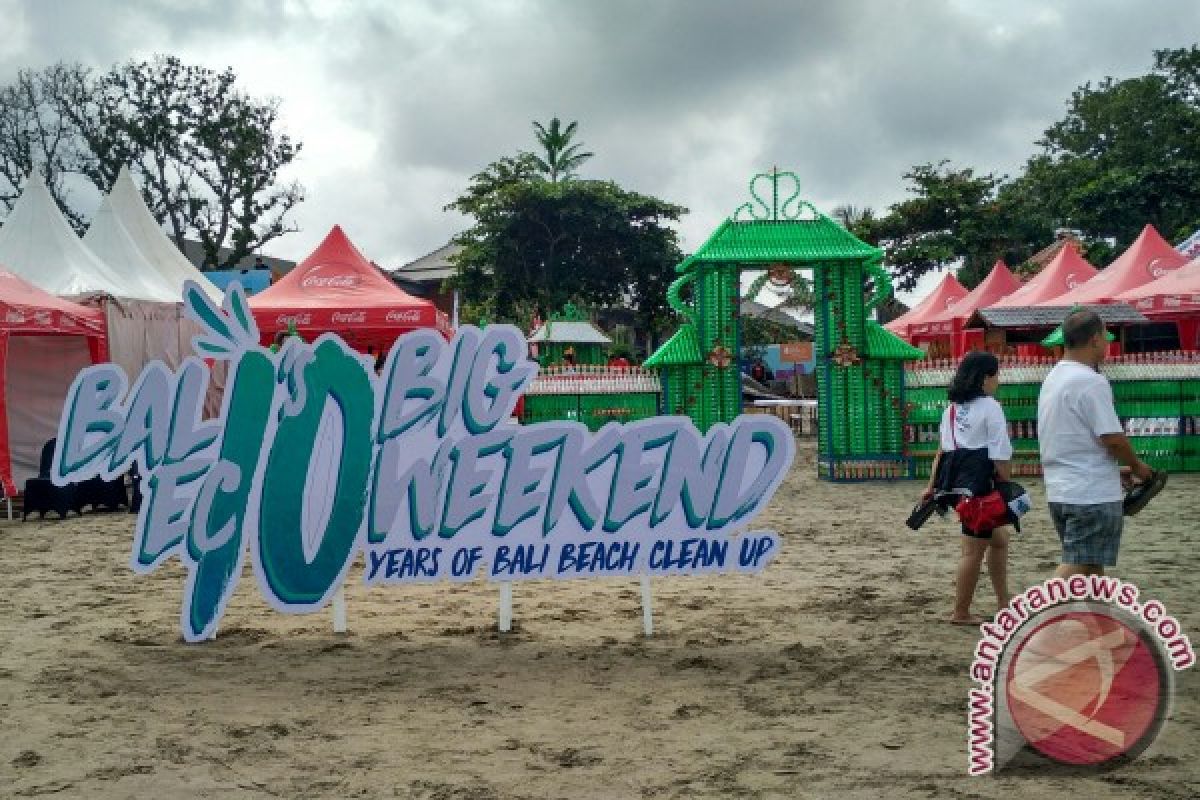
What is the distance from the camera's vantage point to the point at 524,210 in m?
37.2

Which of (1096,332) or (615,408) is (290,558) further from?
(615,408)

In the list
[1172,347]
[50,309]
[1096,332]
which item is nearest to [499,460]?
[1096,332]

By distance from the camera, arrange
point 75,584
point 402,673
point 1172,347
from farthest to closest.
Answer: point 1172,347
point 75,584
point 402,673

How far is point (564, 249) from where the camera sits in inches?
1495

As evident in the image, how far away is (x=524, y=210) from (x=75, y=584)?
2973cm

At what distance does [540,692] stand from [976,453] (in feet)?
8.99

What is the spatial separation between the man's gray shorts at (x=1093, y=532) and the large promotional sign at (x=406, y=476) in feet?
5.52

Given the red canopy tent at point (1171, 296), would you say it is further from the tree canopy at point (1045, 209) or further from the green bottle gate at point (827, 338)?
the tree canopy at point (1045, 209)

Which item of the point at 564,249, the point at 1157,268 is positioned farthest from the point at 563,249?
the point at 1157,268

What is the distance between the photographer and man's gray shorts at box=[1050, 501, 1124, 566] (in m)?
5.00

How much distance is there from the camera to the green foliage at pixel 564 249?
37250 mm

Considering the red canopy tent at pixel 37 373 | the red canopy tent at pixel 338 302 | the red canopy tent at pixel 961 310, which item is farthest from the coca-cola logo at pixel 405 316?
the red canopy tent at pixel 961 310

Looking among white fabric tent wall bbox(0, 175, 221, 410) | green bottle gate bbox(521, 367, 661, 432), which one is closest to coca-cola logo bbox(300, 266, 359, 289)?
white fabric tent wall bbox(0, 175, 221, 410)
